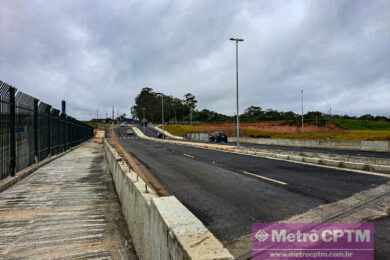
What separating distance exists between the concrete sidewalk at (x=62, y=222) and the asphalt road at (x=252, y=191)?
1690 millimetres

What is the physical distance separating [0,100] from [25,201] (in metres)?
3.66

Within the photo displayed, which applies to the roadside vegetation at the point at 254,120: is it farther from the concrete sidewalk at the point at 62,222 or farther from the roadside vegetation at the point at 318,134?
the concrete sidewalk at the point at 62,222

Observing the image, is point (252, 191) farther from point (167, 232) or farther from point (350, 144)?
point (350, 144)

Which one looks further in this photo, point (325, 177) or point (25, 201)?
point (325, 177)

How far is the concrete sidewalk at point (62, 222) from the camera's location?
679 cm

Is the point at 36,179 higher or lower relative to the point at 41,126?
lower

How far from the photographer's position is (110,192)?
12.2 meters

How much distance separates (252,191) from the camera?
10.8 m

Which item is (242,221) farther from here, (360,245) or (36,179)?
(36,179)

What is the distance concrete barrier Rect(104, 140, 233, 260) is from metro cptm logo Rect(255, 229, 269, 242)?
151 cm

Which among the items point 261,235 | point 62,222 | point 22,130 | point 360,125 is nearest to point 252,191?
point 261,235

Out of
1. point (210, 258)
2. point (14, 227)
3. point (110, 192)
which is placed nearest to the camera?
point (210, 258)

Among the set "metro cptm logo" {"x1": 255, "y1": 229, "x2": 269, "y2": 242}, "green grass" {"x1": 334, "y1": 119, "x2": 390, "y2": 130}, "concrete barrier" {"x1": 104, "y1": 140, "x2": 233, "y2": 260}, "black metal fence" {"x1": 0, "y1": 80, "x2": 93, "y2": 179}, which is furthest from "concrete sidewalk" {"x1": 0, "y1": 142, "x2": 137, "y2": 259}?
"green grass" {"x1": 334, "y1": 119, "x2": 390, "y2": 130}

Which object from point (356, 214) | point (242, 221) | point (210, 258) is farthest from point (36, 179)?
point (210, 258)
